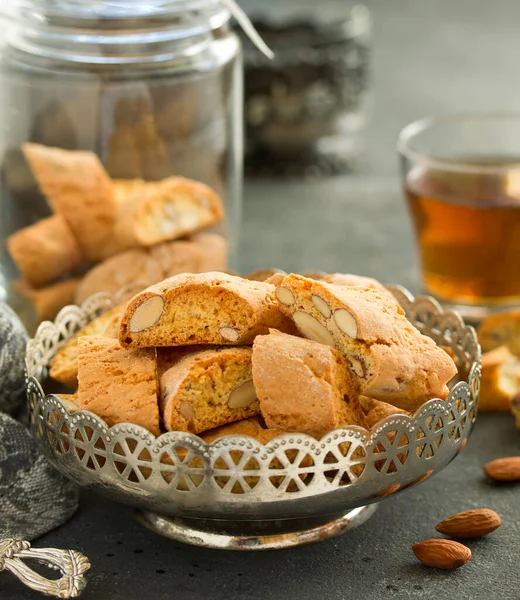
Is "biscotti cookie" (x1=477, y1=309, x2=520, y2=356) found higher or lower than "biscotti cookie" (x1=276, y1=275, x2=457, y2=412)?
lower

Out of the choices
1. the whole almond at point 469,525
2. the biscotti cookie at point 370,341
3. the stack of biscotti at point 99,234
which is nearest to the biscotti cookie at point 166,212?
the stack of biscotti at point 99,234

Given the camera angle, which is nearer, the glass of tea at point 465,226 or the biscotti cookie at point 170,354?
the biscotti cookie at point 170,354

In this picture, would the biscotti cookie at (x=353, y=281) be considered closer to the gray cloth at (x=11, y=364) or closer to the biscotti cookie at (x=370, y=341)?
the biscotti cookie at (x=370, y=341)

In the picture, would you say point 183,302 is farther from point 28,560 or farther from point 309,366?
point 28,560

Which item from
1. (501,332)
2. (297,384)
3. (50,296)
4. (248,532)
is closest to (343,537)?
(248,532)

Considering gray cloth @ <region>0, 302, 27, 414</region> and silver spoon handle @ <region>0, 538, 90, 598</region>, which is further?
gray cloth @ <region>0, 302, 27, 414</region>

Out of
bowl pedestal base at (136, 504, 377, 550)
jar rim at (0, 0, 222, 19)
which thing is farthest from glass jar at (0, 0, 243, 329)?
bowl pedestal base at (136, 504, 377, 550)

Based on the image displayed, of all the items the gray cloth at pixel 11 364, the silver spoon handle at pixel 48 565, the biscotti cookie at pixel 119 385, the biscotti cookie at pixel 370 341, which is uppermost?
the biscotti cookie at pixel 370 341

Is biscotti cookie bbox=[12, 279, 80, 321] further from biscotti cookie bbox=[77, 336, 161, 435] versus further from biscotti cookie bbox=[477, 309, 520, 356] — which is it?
biscotti cookie bbox=[477, 309, 520, 356]
